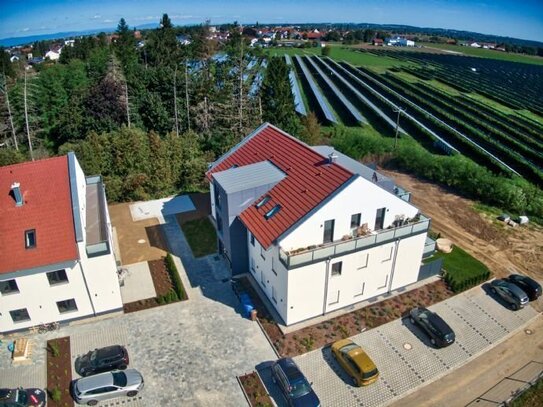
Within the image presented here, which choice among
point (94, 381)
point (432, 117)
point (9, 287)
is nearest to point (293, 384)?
point (94, 381)

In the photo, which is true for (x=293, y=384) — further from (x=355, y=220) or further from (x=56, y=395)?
(x=56, y=395)

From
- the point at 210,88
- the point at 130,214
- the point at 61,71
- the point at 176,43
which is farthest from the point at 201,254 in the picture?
the point at 176,43

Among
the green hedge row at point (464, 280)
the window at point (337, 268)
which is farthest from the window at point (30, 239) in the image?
the green hedge row at point (464, 280)

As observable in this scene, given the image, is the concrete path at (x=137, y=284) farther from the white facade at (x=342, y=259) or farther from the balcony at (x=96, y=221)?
the white facade at (x=342, y=259)

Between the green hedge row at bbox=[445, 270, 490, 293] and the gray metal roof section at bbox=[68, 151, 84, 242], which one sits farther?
the green hedge row at bbox=[445, 270, 490, 293]

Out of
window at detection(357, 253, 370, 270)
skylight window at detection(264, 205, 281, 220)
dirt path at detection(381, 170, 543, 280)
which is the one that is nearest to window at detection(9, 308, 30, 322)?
skylight window at detection(264, 205, 281, 220)

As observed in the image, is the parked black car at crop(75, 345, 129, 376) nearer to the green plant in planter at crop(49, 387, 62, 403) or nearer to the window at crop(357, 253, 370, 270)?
the green plant in planter at crop(49, 387, 62, 403)
